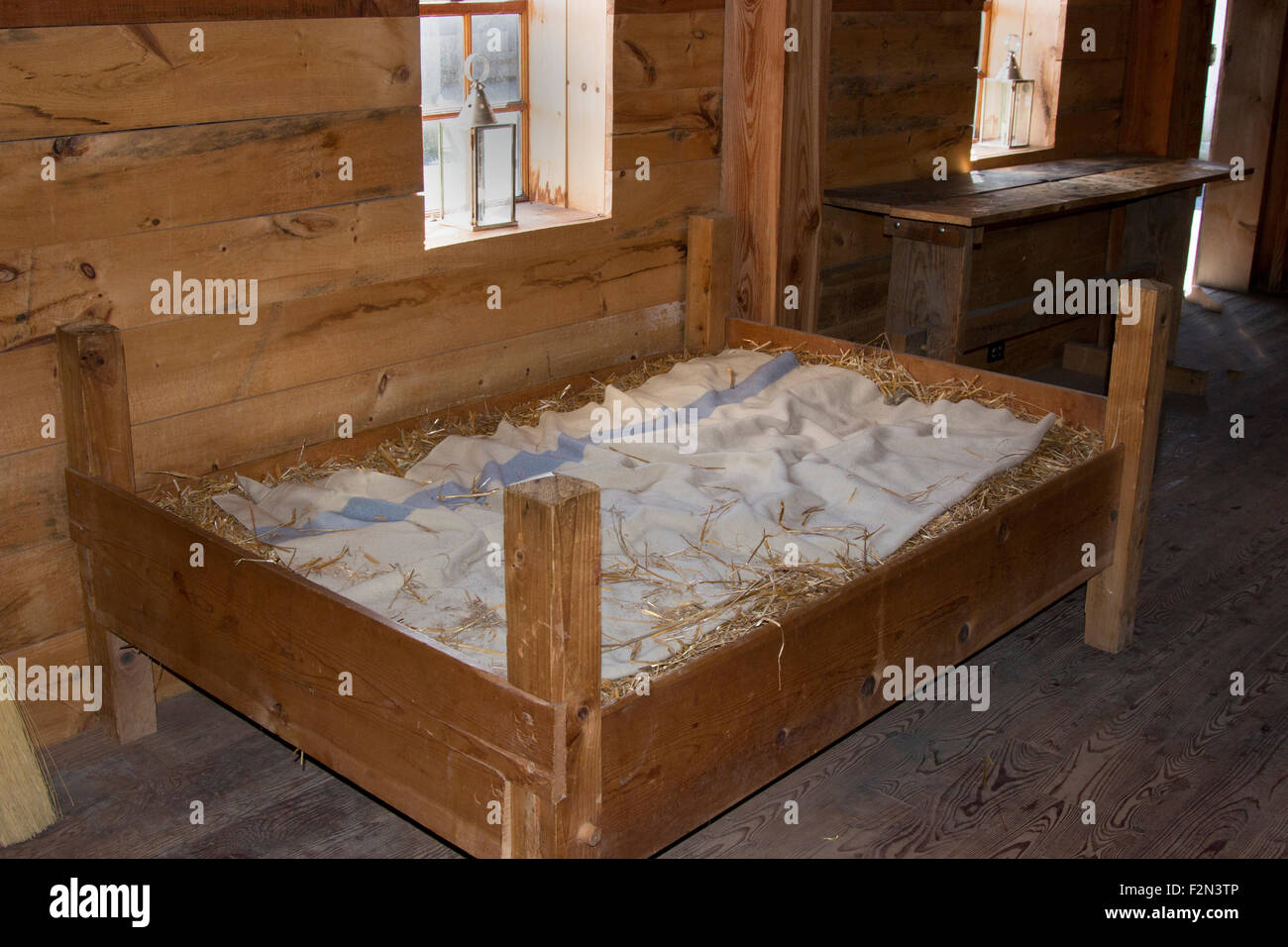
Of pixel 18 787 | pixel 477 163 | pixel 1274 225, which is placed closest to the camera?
pixel 18 787

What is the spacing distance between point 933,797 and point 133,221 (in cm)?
174

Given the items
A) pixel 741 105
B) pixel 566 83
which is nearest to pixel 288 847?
pixel 566 83

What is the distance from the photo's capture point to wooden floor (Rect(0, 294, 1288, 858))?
2188 mm

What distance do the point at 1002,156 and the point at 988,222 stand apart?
1137mm

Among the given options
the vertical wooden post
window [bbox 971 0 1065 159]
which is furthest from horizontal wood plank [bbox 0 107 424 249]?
window [bbox 971 0 1065 159]

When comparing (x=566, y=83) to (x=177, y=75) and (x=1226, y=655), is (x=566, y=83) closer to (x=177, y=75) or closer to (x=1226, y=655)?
(x=177, y=75)

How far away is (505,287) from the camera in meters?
2.97

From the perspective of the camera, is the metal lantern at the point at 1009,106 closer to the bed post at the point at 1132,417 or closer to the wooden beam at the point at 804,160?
the wooden beam at the point at 804,160

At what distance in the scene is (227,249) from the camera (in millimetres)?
2426

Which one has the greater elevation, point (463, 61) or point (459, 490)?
point (463, 61)

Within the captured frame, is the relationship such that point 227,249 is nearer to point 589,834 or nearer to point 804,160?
point 589,834

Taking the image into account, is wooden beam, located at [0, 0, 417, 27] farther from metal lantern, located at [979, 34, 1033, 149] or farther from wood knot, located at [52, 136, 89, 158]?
metal lantern, located at [979, 34, 1033, 149]

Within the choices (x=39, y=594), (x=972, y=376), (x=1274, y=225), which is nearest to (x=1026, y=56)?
(x=972, y=376)

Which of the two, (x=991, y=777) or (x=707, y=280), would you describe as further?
(x=707, y=280)
